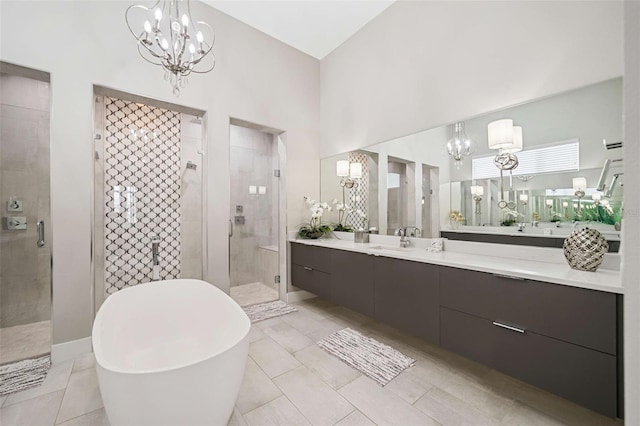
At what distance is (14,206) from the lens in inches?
103

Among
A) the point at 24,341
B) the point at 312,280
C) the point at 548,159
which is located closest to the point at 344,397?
the point at 312,280

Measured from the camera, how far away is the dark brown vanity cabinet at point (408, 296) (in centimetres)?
191

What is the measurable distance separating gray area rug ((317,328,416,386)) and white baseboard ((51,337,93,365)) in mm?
1994

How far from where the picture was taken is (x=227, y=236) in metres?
2.94

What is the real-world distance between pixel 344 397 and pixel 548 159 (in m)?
2.13

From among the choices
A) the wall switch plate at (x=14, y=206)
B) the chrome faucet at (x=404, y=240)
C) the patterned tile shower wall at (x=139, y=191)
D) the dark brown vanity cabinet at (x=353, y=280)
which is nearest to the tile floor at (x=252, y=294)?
the patterned tile shower wall at (x=139, y=191)

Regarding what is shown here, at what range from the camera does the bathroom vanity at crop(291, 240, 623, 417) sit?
3.96 feet

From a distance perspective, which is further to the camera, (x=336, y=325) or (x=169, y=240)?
(x=169, y=240)

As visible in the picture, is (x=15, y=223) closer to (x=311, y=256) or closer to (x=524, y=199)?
(x=311, y=256)

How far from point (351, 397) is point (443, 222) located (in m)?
1.63

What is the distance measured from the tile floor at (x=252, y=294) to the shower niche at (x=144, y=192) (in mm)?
645

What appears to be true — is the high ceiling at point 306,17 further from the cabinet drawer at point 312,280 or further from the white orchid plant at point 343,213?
the cabinet drawer at point 312,280

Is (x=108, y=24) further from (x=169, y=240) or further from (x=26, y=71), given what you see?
(x=169, y=240)

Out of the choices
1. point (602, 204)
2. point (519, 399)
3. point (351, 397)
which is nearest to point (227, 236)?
point (351, 397)
